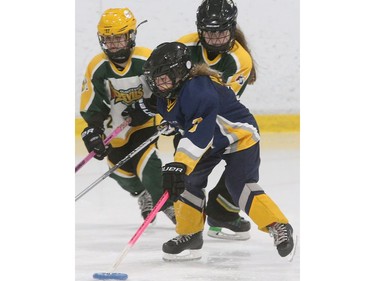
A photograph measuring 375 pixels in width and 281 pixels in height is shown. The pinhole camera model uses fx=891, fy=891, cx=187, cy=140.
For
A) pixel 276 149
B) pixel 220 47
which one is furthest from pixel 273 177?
pixel 220 47

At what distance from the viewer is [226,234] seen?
3479 millimetres

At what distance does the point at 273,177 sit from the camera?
14.3 feet

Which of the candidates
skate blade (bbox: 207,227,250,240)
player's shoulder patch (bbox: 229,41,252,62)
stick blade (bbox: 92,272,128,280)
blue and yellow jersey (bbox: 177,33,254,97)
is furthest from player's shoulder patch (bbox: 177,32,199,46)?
stick blade (bbox: 92,272,128,280)

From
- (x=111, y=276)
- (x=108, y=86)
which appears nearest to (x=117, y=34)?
(x=108, y=86)

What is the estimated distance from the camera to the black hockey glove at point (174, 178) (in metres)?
2.80

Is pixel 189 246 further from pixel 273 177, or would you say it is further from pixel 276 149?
pixel 276 149

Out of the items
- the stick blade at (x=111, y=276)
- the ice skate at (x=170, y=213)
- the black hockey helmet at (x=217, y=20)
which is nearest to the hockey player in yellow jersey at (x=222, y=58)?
the black hockey helmet at (x=217, y=20)

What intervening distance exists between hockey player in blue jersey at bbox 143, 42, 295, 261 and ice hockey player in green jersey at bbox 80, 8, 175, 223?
41 cm

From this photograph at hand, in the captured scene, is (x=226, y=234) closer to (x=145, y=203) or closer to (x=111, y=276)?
(x=145, y=203)

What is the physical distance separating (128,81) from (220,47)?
40cm

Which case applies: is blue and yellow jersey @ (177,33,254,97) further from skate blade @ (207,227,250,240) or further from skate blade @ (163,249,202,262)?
skate blade @ (163,249,202,262)

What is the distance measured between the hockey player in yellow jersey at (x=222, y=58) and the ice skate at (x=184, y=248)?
0.31m

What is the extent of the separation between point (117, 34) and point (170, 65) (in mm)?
545

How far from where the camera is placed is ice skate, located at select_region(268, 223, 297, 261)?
2988 millimetres
